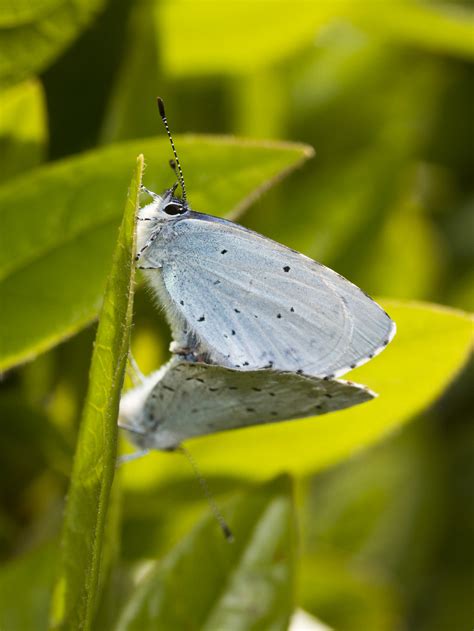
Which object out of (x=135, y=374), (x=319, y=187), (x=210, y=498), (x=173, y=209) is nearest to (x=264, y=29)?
(x=319, y=187)

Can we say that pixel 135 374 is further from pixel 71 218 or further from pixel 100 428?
pixel 100 428

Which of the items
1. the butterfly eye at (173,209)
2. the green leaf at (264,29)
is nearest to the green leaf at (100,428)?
the butterfly eye at (173,209)

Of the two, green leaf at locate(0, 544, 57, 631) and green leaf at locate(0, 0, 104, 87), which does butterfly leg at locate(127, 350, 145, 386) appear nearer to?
Result: green leaf at locate(0, 544, 57, 631)

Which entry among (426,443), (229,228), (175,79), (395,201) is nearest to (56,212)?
(229,228)

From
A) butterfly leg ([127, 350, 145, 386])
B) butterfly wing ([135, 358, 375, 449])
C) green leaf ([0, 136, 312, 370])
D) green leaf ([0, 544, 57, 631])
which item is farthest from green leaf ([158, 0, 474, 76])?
green leaf ([0, 544, 57, 631])

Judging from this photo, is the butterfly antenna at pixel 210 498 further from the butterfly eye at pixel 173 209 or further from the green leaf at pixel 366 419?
the butterfly eye at pixel 173 209
